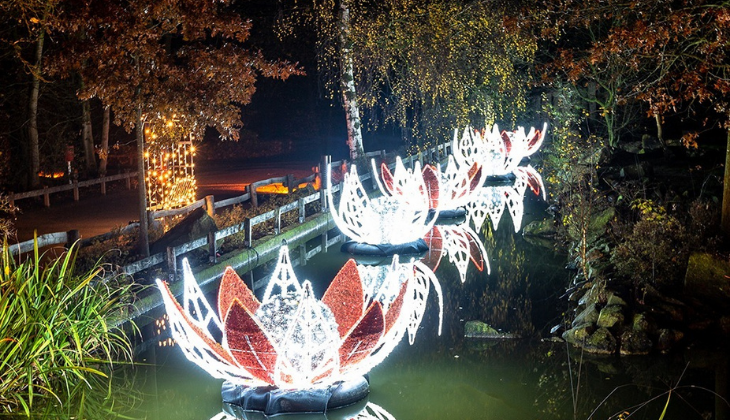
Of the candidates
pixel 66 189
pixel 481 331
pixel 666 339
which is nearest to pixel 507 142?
→ pixel 66 189

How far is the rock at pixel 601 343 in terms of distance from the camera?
29.8 feet

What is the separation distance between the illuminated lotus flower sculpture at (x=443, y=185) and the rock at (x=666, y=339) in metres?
8.48

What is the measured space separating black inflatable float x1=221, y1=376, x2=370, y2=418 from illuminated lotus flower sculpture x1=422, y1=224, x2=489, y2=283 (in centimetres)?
519

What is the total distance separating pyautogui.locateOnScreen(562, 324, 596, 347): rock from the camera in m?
9.34

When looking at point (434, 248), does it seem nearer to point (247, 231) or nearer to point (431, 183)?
point (431, 183)

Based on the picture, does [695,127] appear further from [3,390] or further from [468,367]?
[3,390]

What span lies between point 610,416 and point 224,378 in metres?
3.54

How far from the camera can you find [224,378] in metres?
7.93

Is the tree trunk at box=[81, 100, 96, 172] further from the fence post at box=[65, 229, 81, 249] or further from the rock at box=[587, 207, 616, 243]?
the rock at box=[587, 207, 616, 243]

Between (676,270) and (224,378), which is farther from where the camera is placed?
(676,270)

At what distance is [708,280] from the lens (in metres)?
10.0

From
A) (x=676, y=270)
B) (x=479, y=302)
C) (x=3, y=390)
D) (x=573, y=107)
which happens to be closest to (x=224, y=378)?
(x=3, y=390)

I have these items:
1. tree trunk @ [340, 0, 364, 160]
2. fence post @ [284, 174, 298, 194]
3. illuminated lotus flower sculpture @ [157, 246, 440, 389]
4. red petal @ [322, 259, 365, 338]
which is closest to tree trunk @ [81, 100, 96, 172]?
tree trunk @ [340, 0, 364, 160]

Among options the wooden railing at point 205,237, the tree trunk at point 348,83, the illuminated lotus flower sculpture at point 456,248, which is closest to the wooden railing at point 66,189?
the wooden railing at point 205,237
